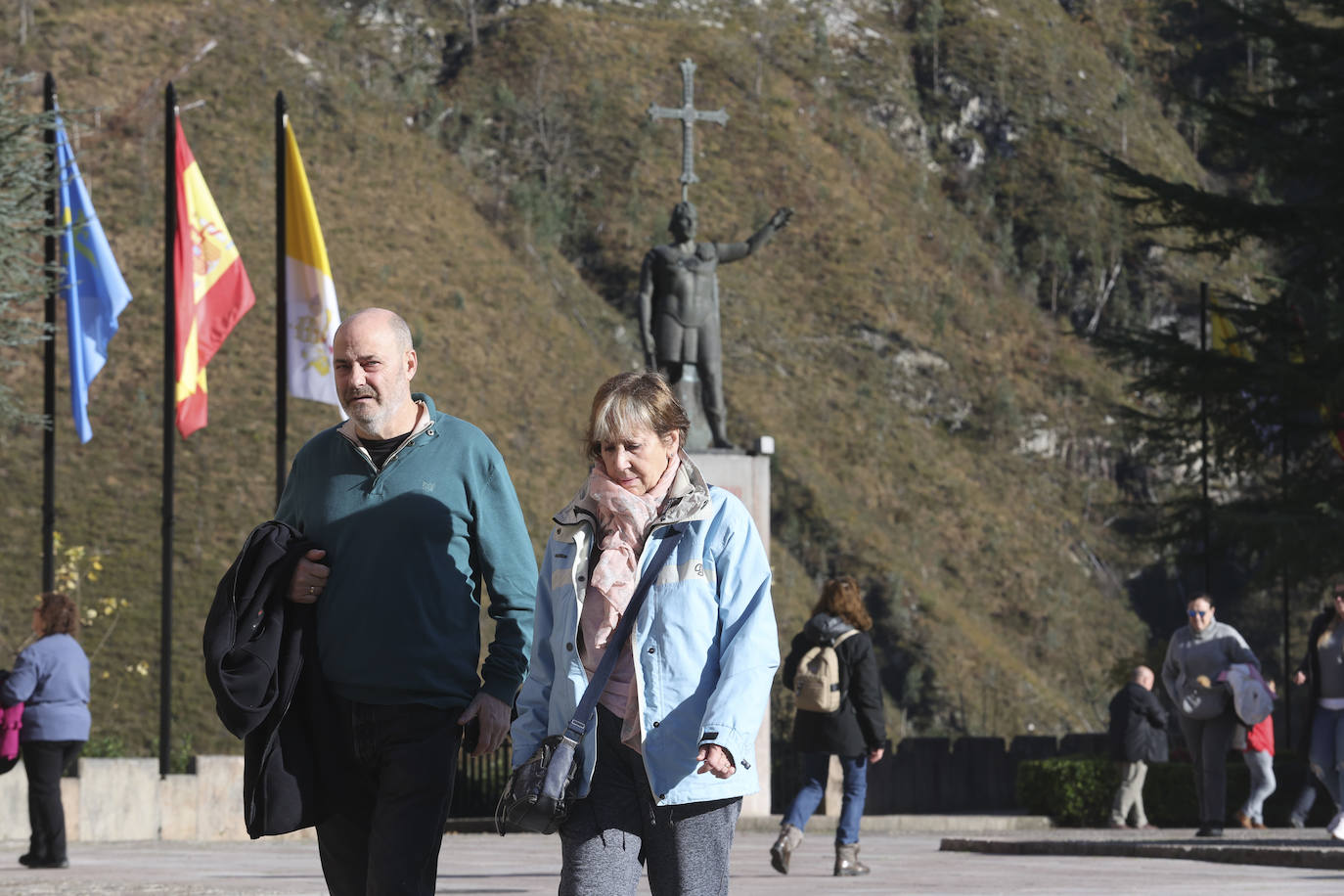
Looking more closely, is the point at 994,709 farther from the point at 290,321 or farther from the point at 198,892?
the point at 198,892

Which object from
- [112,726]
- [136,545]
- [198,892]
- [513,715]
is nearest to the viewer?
[513,715]

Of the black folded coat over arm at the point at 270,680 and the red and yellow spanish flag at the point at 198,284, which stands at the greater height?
the red and yellow spanish flag at the point at 198,284

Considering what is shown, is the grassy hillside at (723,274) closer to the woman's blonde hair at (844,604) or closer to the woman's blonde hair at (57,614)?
the woman's blonde hair at (57,614)

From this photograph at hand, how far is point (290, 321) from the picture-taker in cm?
1873

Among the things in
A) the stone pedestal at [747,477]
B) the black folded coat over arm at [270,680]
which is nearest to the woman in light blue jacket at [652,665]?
the black folded coat over arm at [270,680]

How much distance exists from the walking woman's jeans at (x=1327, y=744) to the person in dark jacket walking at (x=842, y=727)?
144 inches

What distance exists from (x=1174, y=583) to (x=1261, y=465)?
59.5 metres

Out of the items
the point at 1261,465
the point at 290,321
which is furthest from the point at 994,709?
the point at 290,321

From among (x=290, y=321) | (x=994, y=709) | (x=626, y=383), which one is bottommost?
(x=994, y=709)

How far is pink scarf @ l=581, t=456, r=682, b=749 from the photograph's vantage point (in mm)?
5027

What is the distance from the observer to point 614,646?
16.4 ft

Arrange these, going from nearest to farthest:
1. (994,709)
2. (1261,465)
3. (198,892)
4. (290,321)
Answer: (198,892), (290,321), (1261,465), (994,709)

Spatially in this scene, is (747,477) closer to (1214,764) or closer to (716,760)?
(1214,764)

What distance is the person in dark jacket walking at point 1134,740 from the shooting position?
2016cm
